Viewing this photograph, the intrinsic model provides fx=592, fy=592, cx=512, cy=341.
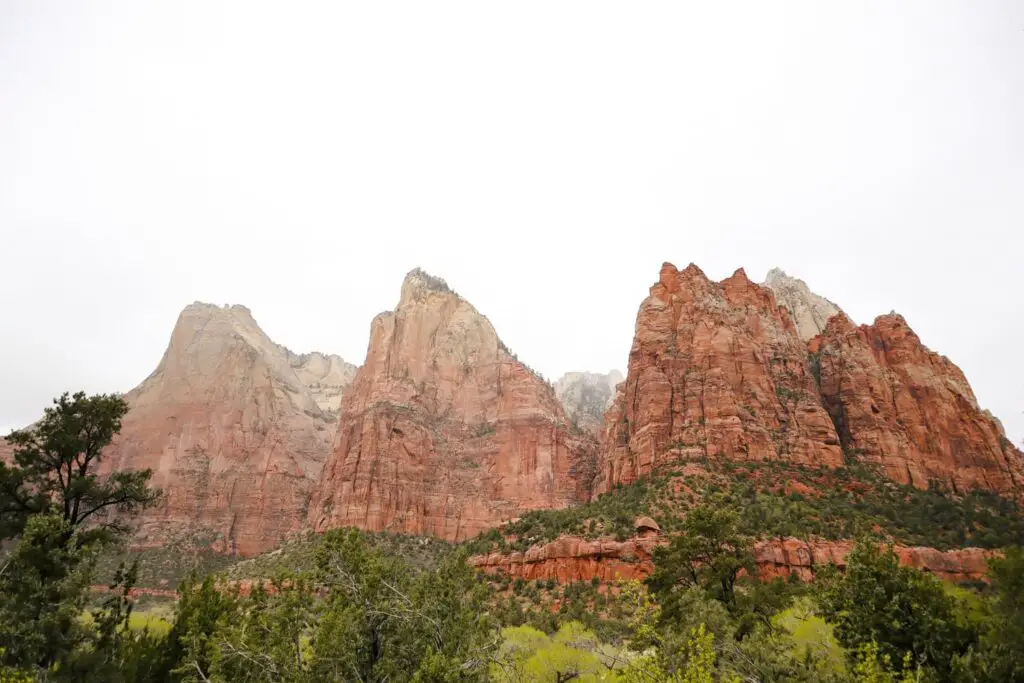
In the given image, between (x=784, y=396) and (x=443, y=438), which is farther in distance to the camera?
(x=443, y=438)

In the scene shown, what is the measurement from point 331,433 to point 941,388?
100216 millimetres

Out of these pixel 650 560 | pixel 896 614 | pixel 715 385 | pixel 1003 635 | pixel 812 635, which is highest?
pixel 715 385

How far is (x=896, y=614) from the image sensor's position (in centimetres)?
1723

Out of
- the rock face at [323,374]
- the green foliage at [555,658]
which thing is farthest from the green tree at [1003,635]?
the rock face at [323,374]

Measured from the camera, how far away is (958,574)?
39.5m

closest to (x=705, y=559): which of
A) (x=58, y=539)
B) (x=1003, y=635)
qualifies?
(x=1003, y=635)

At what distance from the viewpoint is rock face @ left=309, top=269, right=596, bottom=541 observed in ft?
272

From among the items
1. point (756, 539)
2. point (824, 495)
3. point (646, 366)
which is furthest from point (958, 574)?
point (646, 366)

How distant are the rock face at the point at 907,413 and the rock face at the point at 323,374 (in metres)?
106

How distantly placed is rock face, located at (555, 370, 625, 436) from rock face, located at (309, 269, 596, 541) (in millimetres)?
16425

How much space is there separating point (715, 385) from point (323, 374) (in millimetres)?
117414

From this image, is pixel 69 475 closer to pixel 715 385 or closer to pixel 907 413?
pixel 715 385

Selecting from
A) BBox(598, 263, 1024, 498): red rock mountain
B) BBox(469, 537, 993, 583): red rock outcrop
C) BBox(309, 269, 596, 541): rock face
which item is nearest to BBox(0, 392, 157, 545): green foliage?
BBox(469, 537, 993, 583): red rock outcrop

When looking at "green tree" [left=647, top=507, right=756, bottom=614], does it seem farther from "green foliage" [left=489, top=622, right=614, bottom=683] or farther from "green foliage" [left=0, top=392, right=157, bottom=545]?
"green foliage" [left=0, top=392, right=157, bottom=545]
